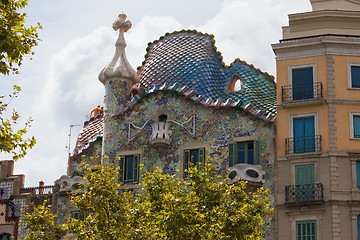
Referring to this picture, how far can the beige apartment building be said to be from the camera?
33.9 m

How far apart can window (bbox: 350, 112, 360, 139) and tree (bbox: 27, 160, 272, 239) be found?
7.17 m

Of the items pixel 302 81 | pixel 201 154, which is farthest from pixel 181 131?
pixel 302 81

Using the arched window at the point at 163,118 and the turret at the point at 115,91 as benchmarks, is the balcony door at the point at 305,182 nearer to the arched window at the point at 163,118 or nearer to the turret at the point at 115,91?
the arched window at the point at 163,118

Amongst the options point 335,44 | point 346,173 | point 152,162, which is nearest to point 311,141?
point 346,173

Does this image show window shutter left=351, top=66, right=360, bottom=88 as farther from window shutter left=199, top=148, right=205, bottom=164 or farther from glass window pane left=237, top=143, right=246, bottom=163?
window shutter left=199, top=148, right=205, bottom=164

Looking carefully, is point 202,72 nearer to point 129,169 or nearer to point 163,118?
point 163,118

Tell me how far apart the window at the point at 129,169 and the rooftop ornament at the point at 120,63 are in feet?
11.7

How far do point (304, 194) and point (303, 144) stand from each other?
2.08m

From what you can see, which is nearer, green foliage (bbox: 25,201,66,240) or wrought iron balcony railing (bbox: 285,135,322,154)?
green foliage (bbox: 25,201,66,240)

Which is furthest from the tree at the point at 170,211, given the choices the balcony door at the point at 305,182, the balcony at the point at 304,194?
the balcony door at the point at 305,182

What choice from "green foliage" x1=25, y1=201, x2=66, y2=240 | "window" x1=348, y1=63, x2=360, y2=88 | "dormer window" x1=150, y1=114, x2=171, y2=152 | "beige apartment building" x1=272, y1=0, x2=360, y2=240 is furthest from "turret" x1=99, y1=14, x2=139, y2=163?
"window" x1=348, y1=63, x2=360, y2=88

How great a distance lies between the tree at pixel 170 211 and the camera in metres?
27.8

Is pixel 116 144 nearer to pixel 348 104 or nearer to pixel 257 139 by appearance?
pixel 257 139

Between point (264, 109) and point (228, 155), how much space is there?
2469 millimetres
